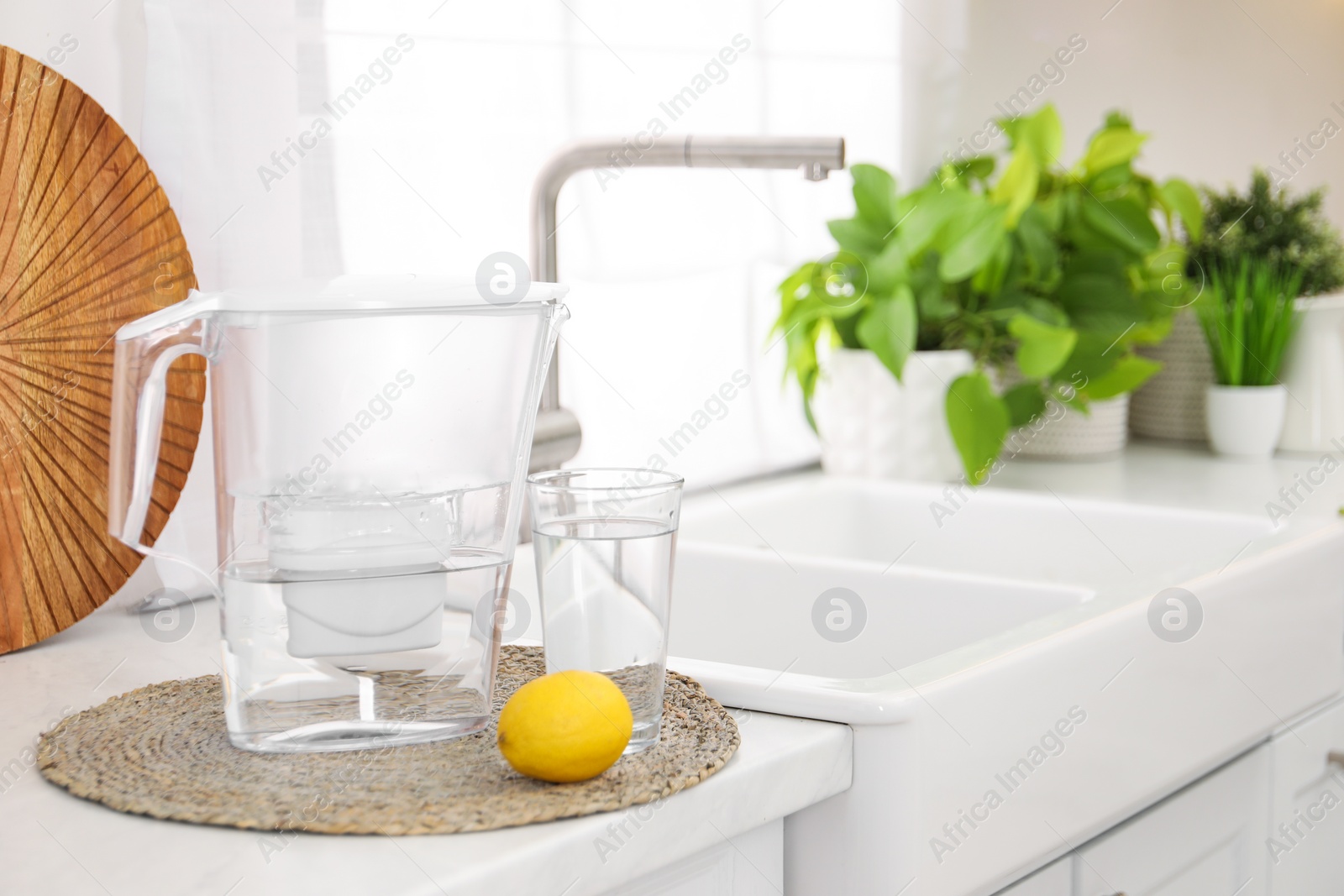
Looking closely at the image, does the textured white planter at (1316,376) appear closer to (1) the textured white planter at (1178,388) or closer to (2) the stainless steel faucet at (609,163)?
(1) the textured white planter at (1178,388)

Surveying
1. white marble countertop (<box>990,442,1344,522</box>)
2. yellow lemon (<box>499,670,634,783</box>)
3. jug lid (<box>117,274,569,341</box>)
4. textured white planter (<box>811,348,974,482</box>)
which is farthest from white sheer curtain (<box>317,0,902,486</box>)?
yellow lemon (<box>499,670,634,783</box>)

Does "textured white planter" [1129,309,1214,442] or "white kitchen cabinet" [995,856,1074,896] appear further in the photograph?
"textured white planter" [1129,309,1214,442]

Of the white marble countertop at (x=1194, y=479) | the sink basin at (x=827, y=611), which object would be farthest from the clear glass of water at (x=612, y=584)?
the white marble countertop at (x=1194, y=479)

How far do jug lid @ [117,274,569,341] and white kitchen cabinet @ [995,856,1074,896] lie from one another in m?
0.45

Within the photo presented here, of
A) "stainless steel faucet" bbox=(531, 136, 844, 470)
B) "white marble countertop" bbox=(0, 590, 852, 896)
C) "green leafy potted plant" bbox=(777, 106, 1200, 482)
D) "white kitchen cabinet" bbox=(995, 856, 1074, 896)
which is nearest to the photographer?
"white marble countertop" bbox=(0, 590, 852, 896)

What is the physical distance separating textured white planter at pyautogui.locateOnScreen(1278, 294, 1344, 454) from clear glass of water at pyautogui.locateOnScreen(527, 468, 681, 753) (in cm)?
133

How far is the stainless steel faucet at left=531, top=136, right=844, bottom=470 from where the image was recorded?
968mm

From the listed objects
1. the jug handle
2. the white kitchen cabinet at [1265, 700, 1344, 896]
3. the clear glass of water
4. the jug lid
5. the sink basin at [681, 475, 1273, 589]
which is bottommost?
the white kitchen cabinet at [1265, 700, 1344, 896]

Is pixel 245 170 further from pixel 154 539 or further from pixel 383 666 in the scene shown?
pixel 383 666

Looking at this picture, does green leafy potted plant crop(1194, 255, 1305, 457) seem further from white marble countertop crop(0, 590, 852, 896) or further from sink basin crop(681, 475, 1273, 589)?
white marble countertop crop(0, 590, 852, 896)

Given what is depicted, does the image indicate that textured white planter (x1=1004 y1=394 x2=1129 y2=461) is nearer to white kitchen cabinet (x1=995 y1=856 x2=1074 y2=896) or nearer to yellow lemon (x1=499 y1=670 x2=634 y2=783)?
white kitchen cabinet (x1=995 y1=856 x2=1074 y2=896)

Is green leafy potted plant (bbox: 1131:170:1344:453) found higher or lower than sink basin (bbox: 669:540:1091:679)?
higher

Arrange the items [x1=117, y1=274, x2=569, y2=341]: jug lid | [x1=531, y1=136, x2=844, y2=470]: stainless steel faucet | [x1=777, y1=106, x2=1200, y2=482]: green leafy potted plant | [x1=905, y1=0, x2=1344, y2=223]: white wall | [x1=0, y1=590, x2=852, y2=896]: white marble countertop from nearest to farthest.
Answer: [x1=0, y1=590, x2=852, y2=896]: white marble countertop → [x1=117, y1=274, x2=569, y2=341]: jug lid → [x1=531, y1=136, x2=844, y2=470]: stainless steel faucet → [x1=777, y1=106, x2=1200, y2=482]: green leafy potted plant → [x1=905, y1=0, x2=1344, y2=223]: white wall

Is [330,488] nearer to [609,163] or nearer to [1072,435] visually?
[609,163]
